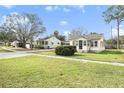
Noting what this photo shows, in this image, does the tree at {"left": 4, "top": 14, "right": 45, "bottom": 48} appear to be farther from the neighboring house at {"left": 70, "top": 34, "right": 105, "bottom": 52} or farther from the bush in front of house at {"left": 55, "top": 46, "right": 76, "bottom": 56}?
the neighboring house at {"left": 70, "top": 34, "right": 105, "bottom": 52}

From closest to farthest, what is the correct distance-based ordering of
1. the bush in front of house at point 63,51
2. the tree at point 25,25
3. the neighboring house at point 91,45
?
the tree at point 25,25 → the bush in front of house at point 63,51 → the neighboring house at point 91,45

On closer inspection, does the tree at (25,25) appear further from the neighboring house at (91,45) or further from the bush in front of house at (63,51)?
the neighboring house at (91,45)

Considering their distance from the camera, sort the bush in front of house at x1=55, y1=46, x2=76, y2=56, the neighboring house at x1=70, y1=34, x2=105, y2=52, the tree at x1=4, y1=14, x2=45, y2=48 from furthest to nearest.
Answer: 1. the neighboring house at x1=70, y1=34, x2=105, y2=52
2. the bush in front of house at x1=55, y1=46, x2=76, y2=56
3. the tree at x1=4, y1=14, x2=45, y2=48

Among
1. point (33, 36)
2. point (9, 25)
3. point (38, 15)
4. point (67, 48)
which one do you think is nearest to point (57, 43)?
point (67, 48)

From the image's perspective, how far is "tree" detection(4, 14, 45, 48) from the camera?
35.1 ft

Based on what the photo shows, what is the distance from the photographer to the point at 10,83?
5.56 m

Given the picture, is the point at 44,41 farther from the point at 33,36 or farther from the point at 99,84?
the point at 99,84

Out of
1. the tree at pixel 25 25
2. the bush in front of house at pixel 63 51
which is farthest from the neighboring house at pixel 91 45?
the tree at pixel 25 25

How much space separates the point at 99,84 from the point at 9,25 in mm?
8674

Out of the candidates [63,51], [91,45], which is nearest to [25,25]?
[63,51]

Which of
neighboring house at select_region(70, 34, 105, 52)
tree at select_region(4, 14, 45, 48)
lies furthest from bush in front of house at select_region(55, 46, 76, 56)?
neighboring house at select_region(70, 34, 105, 52)

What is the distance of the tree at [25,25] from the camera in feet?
35.1

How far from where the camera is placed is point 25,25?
11.6m

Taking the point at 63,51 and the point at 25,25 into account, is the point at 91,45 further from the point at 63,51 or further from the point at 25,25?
the point at 25,25
